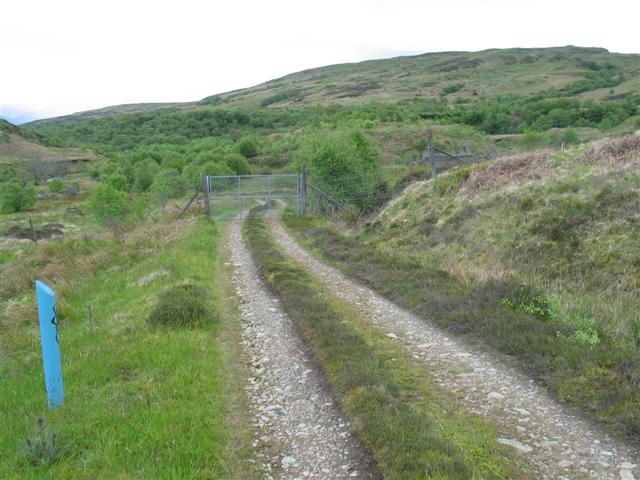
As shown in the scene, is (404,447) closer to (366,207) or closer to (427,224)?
(427,224)

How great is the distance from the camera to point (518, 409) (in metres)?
5.25

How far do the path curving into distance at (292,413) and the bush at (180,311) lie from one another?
745 millimetres

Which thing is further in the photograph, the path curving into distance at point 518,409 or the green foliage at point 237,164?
the green foliage at point 237,164

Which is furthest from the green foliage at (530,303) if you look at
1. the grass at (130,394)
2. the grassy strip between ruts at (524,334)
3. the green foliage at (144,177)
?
the green foliage at (144,177)

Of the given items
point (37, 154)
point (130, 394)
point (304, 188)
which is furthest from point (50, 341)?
point (37, 154)

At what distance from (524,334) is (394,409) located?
2.85 m

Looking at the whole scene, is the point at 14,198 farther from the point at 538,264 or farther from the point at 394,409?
the point at 394,409

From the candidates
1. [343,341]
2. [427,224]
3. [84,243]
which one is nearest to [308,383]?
[343,341]

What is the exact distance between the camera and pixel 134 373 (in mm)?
6129

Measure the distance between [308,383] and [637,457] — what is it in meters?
3.40

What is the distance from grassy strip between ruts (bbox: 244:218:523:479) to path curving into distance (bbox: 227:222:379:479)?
0.17 meters

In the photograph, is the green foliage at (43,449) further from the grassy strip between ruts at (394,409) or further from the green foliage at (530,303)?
the green foliage at (530,303)

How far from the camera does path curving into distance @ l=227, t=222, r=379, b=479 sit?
438cm

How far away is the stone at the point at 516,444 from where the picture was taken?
450cm
